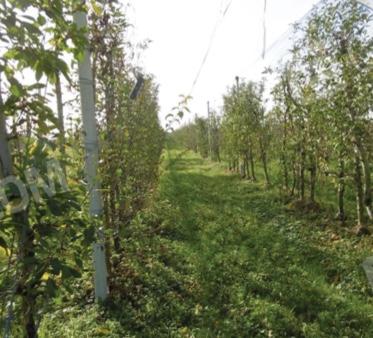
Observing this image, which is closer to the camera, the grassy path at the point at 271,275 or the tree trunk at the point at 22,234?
the tree trunk at the point at 22,234

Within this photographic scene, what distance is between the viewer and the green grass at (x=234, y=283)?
4.57m

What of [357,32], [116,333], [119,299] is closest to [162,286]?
[119,299]

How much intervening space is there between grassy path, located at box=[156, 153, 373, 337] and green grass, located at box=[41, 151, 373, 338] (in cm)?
1

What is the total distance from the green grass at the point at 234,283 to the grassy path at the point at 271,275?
0.01 m

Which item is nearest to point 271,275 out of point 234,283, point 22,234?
point 234,283

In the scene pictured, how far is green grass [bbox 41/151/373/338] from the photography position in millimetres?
4566

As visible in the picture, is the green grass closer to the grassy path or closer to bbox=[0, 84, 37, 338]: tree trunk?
the grassy path

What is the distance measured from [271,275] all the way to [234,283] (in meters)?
0.61

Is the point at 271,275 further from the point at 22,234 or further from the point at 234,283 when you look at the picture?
the point at 22,234

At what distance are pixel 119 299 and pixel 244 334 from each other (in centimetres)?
167

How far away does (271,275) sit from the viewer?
5945mm

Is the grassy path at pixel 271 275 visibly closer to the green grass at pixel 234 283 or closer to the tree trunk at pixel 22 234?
the green grass at pixel 234 283

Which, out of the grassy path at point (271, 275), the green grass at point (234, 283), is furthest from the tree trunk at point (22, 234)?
the grassy path at point (271, 275)

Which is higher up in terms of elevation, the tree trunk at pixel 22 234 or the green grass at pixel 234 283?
the tree trunk at pixel 22 234
